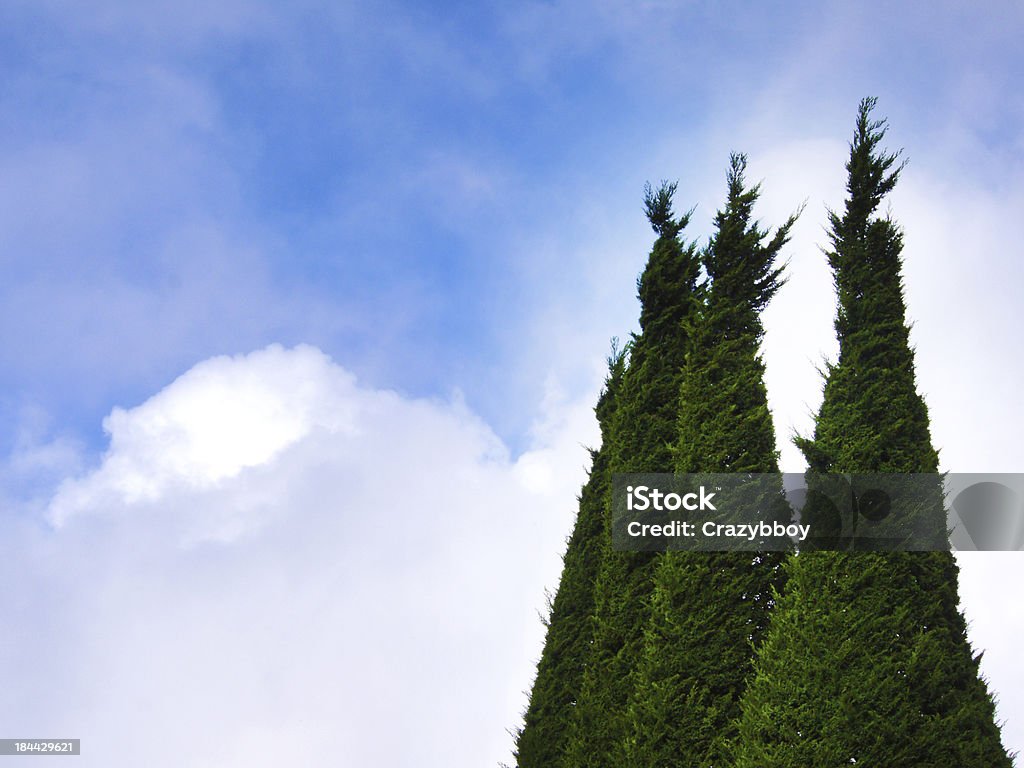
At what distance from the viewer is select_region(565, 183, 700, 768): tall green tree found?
17141mm

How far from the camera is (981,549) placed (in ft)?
50.4

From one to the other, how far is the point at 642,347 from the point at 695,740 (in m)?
7.95

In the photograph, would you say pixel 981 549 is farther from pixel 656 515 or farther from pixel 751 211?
pixel 751 211

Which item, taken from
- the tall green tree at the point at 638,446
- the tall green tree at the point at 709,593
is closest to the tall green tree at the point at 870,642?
the tall green tree at the point at 709,593

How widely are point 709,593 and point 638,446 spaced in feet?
12.5

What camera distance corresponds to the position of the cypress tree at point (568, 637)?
1947 cm

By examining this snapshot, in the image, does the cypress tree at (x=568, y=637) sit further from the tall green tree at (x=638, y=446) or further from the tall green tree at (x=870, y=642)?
the tall green tree at (x=870, y=642)

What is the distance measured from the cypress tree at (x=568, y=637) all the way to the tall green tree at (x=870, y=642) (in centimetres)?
543

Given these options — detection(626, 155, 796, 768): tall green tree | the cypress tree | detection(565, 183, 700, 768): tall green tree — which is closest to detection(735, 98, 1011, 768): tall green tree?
detection(626, 155, 796, 768): tall green tree

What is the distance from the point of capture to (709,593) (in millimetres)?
15430

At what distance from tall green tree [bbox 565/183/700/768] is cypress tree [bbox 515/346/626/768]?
108cm

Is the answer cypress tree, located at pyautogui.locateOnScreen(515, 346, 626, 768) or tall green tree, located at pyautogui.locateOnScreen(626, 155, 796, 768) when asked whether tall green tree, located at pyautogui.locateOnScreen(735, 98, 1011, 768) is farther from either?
cypress tree, located at pyautogui.locateOnScreen(515, 346, 626, 768)

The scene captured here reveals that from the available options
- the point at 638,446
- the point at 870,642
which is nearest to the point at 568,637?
the point at 638,446

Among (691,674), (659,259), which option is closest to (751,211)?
(659,259)
